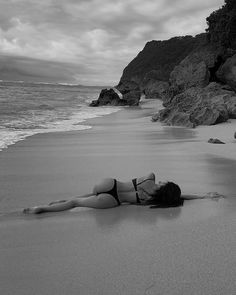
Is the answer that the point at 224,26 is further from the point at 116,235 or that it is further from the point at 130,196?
the point at 116,235

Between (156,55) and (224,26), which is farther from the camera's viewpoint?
(156,55)

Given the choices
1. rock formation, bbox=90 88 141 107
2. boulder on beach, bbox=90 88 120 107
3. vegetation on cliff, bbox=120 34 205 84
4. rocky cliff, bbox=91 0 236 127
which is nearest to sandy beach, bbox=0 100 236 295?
rocky cliff, bbox=91 0 236 127

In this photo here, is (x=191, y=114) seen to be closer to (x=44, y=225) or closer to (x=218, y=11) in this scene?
(x=44, y=225)

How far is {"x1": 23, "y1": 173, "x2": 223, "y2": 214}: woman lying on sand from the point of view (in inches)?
189

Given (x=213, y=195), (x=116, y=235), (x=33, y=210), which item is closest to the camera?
(x=116, y=235)

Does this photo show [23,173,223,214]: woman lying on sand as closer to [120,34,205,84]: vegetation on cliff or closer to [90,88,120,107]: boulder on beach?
[90,88,120,107]: boulder on beach

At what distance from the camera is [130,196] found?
16.2ft

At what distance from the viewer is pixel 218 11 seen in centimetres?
3681

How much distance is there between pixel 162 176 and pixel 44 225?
2.62 meters

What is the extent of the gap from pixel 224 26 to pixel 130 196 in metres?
32.4

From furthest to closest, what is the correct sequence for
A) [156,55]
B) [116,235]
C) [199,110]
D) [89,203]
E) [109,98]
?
[156,55], [109,98], [199,110], [89,203], [116,235]

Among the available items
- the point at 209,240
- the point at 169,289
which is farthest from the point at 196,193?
the point at 169,289

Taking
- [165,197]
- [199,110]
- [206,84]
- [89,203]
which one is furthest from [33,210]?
[206,84]

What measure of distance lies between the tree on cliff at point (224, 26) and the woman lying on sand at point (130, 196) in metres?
30.7
